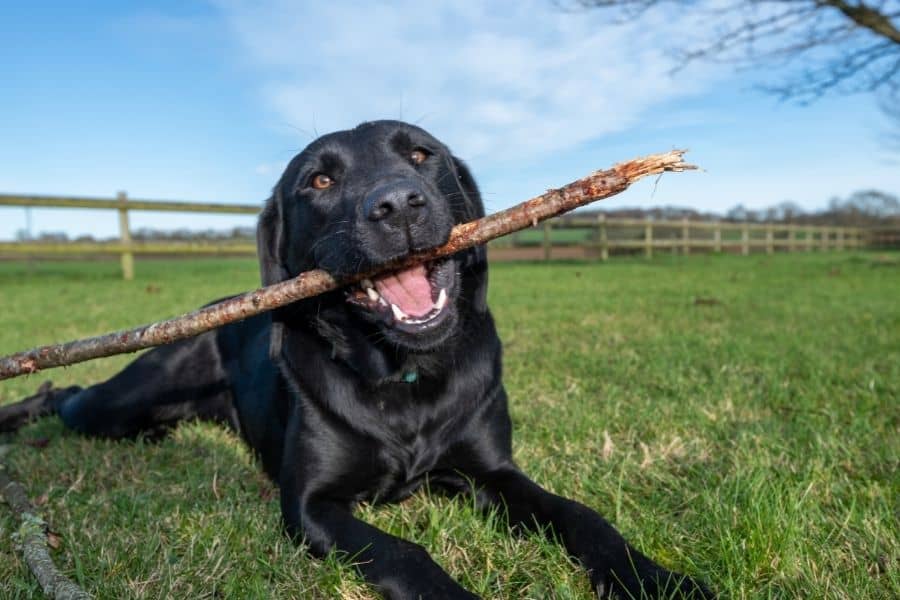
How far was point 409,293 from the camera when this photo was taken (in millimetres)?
2391

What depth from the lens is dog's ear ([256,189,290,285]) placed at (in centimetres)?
284

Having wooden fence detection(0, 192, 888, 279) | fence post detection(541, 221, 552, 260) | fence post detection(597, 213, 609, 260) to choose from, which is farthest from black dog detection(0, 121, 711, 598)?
fence post detection(597, 213, 609, 260)

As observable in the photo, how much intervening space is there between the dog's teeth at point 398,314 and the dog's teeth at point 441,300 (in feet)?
0.38

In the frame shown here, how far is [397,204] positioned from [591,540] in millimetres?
1128

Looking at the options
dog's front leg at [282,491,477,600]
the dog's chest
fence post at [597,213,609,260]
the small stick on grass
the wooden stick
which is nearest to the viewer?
the small stick on grass

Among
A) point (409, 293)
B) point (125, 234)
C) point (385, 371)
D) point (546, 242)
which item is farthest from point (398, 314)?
point (546, 242)

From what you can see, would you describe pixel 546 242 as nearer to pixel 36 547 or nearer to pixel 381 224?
pixel 381 224

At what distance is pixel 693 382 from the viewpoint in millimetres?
4234

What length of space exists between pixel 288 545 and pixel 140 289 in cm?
1201

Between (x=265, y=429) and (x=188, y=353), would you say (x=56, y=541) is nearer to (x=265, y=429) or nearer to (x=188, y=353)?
(x=265, y=429)

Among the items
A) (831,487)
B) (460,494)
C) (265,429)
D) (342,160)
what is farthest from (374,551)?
(831,487)

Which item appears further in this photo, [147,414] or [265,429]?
[147,414]

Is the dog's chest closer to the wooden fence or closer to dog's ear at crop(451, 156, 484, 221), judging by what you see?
dog's ear at crop(451, 156, 484, 221)

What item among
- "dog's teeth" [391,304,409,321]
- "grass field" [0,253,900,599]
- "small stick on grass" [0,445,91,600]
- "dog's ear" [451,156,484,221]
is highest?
"dog's ear" [451,156,484,221]
